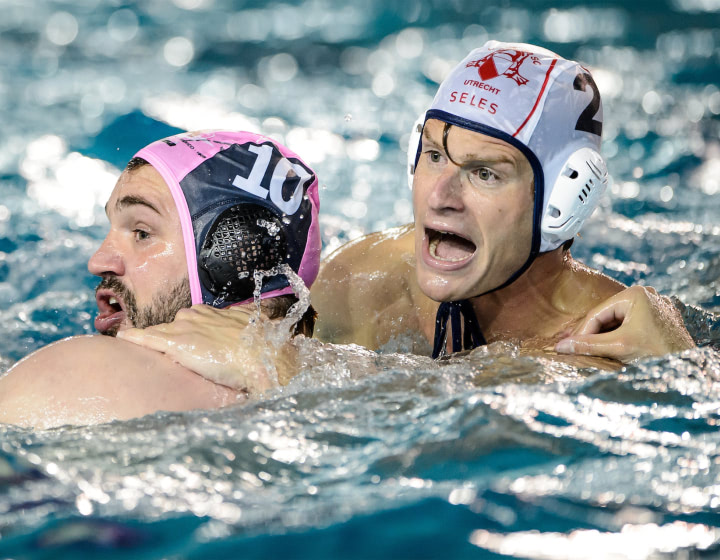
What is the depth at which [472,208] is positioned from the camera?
3539mm

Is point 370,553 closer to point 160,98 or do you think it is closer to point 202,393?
point 202,393

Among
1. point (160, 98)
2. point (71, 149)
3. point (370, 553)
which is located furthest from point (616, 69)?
point (370, 553)

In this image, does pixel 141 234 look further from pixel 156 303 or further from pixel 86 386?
pixel 86 386

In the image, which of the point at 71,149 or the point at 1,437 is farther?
the point at 71,149

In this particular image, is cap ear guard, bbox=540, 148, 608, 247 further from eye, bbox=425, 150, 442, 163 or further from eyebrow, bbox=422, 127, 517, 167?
eye, bbox=425, 150, 442, 163

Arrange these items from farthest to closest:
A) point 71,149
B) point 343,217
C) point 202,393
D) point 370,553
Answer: point 71,149 → point 343,217 → point 202,393 → point 370,553

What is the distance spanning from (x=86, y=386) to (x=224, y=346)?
1.51 feet

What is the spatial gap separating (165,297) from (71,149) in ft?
16.5

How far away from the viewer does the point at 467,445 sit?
2.85 meters

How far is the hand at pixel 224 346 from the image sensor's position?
2.89 metres

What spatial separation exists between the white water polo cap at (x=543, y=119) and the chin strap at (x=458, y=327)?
1.52 ft

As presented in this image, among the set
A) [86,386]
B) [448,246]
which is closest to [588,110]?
[448,246]

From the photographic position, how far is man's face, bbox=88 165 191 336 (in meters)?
3.19

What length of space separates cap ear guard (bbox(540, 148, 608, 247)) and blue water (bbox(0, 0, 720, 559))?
53 cm
